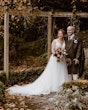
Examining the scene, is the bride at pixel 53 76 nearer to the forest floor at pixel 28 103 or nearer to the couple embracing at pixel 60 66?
the couple embracing at pixel 60 66

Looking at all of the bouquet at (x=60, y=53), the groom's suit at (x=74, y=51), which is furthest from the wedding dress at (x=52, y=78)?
the groom's suit at (x=74, y=51)

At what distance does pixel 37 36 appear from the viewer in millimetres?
14398

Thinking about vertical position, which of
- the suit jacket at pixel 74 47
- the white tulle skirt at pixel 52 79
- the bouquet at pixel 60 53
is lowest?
the white tulle skirt at pixel 52 79

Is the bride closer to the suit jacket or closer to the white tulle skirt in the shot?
the white tulle skirt

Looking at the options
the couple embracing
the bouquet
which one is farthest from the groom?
the bouquet

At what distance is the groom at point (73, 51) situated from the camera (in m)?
9.02

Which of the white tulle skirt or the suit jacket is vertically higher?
the suit jacket

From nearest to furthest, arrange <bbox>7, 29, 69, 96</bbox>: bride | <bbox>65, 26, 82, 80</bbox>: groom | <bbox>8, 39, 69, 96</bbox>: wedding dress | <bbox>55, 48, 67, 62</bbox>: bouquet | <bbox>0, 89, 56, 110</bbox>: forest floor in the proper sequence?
<bbox>0, 89, 56, 110</bbox>: forest floor, <bbox>65, 26, 82, 80</bbox>: groom, <bbox>55, 48, 67, 62</bbox>: bouquet, <bbox>7, 29, 69, 96</bbox>: bride, <bbox>8, 39, 69, 96</bbox>: wedding dress

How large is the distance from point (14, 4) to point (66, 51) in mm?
2862

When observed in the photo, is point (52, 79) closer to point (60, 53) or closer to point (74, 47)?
point (60, 53)

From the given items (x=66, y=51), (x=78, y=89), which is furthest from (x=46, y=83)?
(x=78, y=89)

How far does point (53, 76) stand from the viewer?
10000mm

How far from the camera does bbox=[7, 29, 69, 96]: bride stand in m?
9.56

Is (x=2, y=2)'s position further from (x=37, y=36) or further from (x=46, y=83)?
(x=37, y=36)
